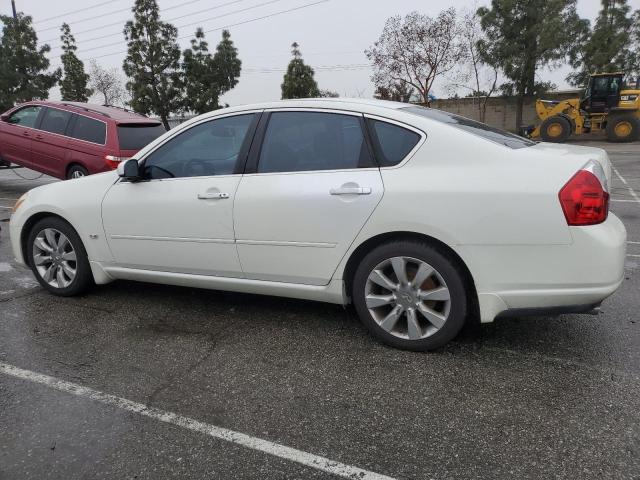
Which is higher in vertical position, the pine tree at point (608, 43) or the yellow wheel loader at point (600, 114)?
the pine tree at point (608, 43)

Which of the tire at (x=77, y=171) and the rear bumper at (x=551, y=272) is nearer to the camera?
the rear bumper at (x=551, y=272)

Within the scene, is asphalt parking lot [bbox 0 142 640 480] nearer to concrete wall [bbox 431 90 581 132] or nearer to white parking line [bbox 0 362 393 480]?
white parking line [bbox 0 362 393 480]

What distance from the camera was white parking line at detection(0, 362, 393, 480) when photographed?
2.16 metres

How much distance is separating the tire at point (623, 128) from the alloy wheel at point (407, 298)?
23298mm

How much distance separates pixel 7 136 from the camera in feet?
34.2

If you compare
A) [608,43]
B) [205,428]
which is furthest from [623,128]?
[205,428]

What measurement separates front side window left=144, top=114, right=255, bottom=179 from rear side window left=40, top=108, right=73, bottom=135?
6.72 metres

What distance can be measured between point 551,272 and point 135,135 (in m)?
8.05

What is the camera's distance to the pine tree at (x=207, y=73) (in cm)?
3669

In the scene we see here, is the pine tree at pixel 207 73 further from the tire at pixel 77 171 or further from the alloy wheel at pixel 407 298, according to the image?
the alloy wheel at pixel 407 298

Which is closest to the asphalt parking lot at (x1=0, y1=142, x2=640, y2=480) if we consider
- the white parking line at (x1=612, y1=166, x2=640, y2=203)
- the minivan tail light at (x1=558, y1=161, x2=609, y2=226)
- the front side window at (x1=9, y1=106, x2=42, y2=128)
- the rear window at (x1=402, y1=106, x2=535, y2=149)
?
the minivan tail light at (x1=558, y1=161, x2=609, y2=226)

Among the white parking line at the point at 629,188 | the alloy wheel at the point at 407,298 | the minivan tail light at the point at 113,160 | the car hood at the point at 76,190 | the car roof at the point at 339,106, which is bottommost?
the white parking line at the point at 629,188

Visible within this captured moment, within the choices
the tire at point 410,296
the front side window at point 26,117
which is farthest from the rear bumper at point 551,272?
the front side window at point 26,117

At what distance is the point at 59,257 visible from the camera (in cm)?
432
